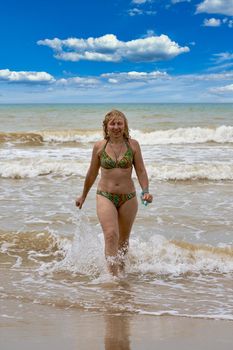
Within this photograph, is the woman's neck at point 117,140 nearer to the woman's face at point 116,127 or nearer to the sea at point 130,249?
the woman's face at point 116,127

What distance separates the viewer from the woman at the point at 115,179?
5.65 m

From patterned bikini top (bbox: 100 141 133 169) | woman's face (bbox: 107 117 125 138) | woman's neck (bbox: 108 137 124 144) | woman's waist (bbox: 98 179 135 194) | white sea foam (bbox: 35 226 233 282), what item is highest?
woman's face (bbox: 107 117 125 138)

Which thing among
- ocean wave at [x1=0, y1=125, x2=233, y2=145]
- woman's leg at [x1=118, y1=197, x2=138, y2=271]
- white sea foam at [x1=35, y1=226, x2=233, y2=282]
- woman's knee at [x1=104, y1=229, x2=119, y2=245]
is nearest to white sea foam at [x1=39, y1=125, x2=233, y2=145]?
ocean wave at [x1=0, y1=125, x2=233, y2=145]

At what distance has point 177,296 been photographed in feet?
18.0

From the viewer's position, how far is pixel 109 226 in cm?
562

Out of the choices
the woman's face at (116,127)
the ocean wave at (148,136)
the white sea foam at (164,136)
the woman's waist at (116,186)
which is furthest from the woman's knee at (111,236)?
the white sea foam at (164,136)

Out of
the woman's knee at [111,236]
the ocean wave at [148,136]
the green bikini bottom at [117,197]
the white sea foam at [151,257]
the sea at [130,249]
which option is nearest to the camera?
the sea at [130,249]

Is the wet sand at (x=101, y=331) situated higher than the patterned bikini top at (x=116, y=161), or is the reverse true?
the patterned bikini top at (x=116, y=161)

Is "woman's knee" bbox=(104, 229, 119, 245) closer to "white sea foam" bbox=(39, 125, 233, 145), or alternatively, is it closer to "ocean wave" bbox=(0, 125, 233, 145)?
"ocean wave" bbox=(0, 125, 233, 145)

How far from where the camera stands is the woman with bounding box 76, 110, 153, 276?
565cm

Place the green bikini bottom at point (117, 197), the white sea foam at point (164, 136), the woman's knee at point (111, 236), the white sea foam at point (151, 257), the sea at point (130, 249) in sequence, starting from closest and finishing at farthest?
the sea at point (130, 249) < the woman's knee at point (111, 236) < the green bikini bottom at point (117, 197) < the white sea foam at point (151, 257) < the white sea foam at point (164, 136)

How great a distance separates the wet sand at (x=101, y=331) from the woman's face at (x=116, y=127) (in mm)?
2065

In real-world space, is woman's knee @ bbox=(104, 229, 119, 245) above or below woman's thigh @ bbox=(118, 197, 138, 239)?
below

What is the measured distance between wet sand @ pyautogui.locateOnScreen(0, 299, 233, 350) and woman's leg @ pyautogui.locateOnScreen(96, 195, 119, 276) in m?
0.99
